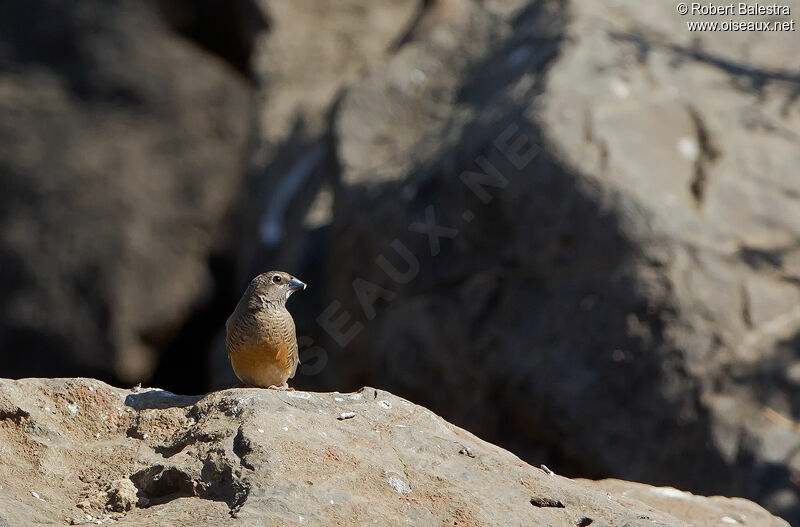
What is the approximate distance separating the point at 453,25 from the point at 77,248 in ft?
15.1

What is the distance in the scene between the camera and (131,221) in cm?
1138

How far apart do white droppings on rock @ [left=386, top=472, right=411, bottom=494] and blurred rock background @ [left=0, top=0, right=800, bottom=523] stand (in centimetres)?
336

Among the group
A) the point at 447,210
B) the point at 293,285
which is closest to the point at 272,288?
the point at 293,285

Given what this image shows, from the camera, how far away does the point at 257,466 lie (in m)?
3.71

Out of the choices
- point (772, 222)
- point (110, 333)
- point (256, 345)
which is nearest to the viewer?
point (256, 345)

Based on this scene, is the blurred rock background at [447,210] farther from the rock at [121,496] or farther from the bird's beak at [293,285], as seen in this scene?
the rock at [121,496]

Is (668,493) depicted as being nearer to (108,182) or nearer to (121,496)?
(121,496)

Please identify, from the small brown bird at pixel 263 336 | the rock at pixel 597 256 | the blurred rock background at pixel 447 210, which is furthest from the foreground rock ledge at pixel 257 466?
the blurred rock background at pixel 447 210

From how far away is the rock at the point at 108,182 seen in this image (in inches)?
443

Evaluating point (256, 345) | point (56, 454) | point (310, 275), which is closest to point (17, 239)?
point (310, 275)

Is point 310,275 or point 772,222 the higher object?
point 772,222

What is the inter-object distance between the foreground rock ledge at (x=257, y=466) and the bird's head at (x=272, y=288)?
834 millimetres

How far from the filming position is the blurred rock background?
703 centimetres

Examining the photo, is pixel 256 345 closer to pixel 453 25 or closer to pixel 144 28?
pixel 453 25
